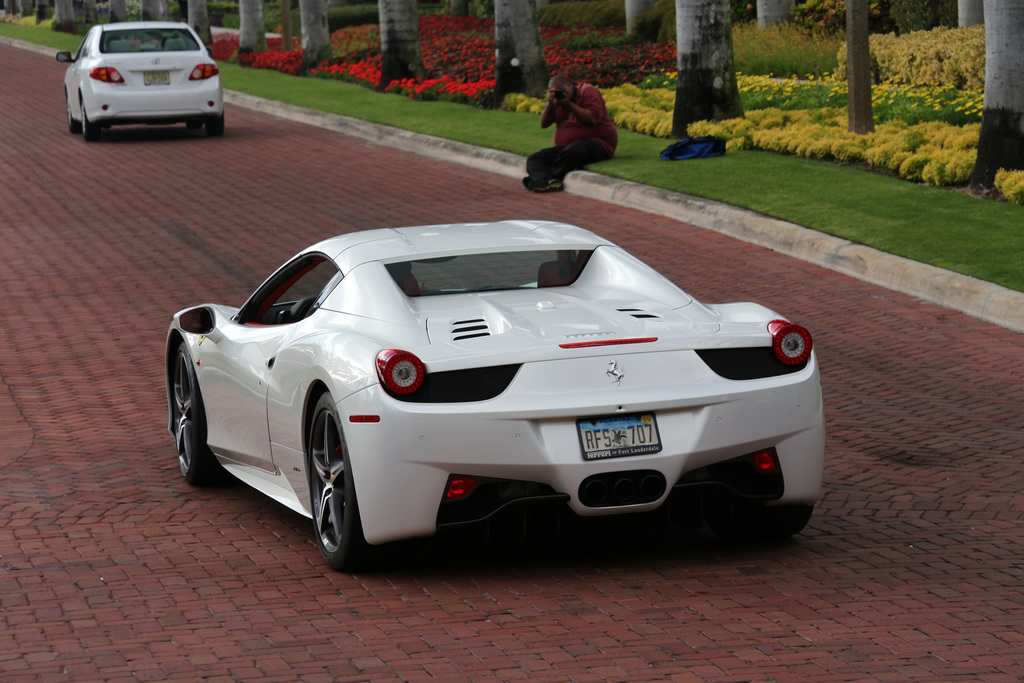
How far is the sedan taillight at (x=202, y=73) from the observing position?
75.0 ft

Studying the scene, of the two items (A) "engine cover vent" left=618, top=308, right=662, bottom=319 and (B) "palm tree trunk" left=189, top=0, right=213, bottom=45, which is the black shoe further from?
(B) "palm tree trunk" left=189, top=0, right=213, bottom=45

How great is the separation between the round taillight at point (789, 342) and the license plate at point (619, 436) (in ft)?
2.01

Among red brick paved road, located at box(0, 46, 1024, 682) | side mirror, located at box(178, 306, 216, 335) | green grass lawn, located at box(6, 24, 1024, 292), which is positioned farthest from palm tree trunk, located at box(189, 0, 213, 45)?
side mirror, located at box(178, 306, 216, 335)

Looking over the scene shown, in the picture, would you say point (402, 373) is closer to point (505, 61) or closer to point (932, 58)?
point (932, 58)

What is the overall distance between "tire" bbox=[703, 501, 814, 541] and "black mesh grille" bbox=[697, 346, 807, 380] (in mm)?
534

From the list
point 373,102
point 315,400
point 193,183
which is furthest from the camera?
point 373,102

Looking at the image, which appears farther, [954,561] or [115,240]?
[115,240]

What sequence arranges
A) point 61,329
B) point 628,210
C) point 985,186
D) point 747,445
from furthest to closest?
point 628,210, point 985,186, point 61,329, point 747,445

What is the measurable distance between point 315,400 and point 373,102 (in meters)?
21.3

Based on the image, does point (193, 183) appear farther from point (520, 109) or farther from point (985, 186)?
point (985, 186)

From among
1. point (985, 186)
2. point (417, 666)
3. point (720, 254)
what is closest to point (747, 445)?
point (417, 666)

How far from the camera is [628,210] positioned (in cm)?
1614

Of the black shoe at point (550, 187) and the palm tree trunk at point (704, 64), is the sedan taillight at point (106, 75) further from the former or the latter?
the palm tree trunk at point (704, 64)

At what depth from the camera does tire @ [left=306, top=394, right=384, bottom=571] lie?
567 cm
